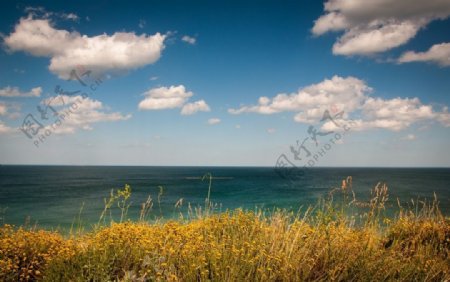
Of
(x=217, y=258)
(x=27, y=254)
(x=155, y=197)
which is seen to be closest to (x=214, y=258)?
(x=217, y=258)

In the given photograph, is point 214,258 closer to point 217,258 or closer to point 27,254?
point 217,258

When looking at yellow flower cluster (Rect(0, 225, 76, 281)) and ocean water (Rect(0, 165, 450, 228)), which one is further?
ocean water (Rect(0, 165, 450, 228))

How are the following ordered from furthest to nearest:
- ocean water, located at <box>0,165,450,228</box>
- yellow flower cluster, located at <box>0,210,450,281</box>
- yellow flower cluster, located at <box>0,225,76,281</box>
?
ocean water, located at <box>0,165,450,228</box> < yellow flower cluster, located at <box>0,225,76,281</box> < yellow flower cluster, located at <box>0,210,450,281</box>

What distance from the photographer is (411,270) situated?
507cm

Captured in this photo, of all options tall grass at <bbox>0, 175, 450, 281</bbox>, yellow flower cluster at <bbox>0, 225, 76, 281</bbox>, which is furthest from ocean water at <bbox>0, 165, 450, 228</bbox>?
tall grass at <bbox>0, 175, 450, 281</bbox>

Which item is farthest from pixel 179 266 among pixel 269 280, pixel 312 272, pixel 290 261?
pixel 312 272

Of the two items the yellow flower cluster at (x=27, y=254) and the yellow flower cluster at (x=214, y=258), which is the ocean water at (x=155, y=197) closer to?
the yellow flower cluster at (x=27, y=254)

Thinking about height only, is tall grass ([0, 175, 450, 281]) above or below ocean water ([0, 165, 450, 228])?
above

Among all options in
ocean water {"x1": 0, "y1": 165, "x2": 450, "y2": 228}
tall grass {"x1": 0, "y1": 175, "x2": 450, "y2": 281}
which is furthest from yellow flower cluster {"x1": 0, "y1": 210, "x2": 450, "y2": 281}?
ocean water {"x1": 0, "y1": 165, "x2": 450, "y2": 228}

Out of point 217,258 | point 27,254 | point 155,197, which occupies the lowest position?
point 155,197

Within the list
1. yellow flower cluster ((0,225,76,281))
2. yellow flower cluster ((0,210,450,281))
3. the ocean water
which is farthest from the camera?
the ocean water

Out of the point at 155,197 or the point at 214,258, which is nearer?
the point at 214,258

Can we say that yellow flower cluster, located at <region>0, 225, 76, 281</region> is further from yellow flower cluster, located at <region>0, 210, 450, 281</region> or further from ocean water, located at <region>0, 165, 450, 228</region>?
ocean water, located at <region>0, 165, 450, 228</region>

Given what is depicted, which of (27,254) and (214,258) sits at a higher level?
(214,258)
